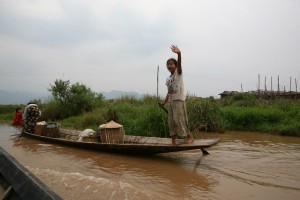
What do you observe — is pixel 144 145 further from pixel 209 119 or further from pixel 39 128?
pixel 39 128

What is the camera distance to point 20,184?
217cm

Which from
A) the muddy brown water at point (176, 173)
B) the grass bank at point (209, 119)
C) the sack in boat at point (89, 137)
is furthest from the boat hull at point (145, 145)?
the grass bank at point (209, 119)

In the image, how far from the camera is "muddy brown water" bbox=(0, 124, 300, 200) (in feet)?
Result: 12.6

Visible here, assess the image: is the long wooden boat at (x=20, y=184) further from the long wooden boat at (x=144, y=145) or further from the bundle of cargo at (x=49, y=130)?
the bundle of cargo at (x=49, y=130)

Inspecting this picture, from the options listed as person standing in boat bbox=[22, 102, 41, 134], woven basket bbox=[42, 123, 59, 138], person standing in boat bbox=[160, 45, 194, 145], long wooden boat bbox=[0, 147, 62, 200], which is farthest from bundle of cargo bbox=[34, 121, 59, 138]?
long wooden boat bbox=[0, 147, 62, 200]

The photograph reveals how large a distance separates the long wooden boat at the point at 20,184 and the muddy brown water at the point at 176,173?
1265mm

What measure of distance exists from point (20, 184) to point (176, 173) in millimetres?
3016

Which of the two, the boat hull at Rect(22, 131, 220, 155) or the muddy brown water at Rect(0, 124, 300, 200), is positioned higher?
the boat hull at Rect(22, 131, 220, 155)

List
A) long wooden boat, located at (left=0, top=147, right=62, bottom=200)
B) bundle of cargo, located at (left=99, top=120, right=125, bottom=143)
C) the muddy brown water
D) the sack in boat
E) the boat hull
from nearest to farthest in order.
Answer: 1. long wooden boat, located at (left=0, top=147, right=62, bottom=200)
2. the muddy brown water
3. the boat hull
4. bundle of cargo, located at (left=99, top=120, right=125, bottom=143)
5. the sack in boat

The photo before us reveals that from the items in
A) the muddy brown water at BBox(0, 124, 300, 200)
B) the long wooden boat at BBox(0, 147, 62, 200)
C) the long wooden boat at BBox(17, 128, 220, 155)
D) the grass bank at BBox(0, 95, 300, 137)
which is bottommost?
the muddy brown water at BBox(0, 124, 300, 200)

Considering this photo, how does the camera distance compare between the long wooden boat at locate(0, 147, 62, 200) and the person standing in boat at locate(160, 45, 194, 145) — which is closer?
the long wooden boat at locate(0, 147, 62, 200)

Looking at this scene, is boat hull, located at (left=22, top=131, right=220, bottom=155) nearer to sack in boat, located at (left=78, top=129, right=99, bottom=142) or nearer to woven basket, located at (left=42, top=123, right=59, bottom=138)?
sack in boat, located at (left=78, top=129, right=99, bottom=142)

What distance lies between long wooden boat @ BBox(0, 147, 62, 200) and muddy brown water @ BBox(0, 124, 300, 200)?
1265 mm

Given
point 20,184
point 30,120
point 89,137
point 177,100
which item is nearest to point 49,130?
point 30,120
